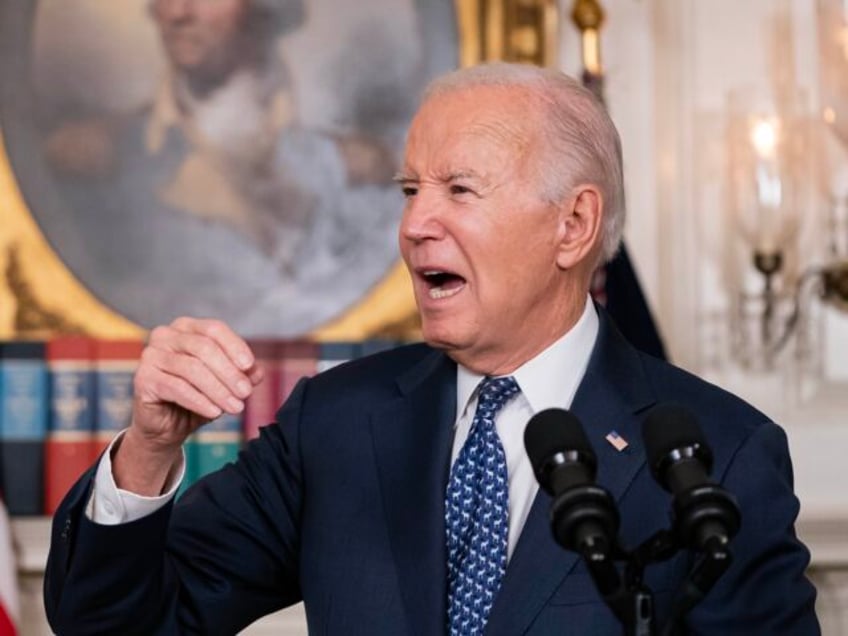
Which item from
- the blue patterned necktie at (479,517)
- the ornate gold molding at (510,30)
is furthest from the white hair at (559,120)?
the ornate gold molding at (510,30)

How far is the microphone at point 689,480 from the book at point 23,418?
2.83m

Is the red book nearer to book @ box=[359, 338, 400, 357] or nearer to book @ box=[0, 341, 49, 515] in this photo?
book @ box=[359, 338, 400, 357]

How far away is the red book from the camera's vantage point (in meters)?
4.25

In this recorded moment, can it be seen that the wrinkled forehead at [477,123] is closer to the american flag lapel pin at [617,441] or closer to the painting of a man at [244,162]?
the american flag lapel pin at [617,441]

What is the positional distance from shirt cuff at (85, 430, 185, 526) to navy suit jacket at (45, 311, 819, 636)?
0.01m

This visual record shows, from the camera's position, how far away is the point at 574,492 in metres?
1.53

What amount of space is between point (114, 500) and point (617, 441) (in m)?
0.67

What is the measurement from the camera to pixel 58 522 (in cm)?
215

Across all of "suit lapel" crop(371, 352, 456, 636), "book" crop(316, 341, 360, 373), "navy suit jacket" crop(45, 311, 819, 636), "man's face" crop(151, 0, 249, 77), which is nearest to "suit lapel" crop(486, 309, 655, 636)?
"navy suit jacket" crop(45, 311, 819, 636)

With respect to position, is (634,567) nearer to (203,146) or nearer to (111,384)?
(111,384)

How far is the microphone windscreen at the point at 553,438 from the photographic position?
159 cm

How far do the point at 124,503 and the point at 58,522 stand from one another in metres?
0.12

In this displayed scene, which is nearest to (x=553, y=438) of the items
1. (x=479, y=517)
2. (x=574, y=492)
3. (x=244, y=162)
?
(x=574, y=492)

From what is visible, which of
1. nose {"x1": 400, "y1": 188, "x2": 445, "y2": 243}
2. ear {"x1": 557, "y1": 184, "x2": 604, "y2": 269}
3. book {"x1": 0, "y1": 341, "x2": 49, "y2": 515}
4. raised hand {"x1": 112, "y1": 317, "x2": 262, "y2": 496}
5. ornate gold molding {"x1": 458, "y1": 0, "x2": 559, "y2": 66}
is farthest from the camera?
ornate gold molding {"x1": 458, "y1": 0, "x2": 559, "y2": 66}
